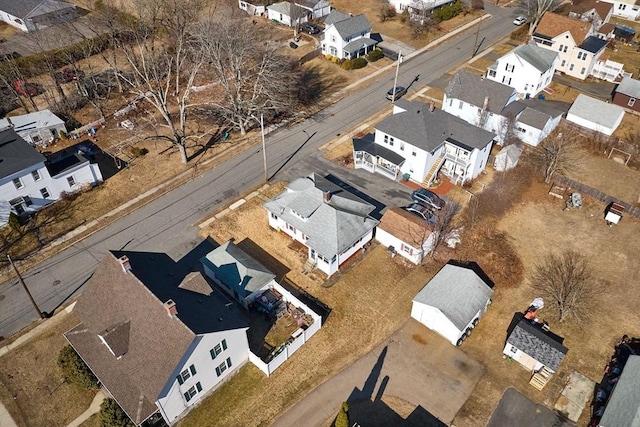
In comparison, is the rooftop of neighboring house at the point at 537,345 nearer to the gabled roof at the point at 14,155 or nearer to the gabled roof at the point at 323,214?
the gabled roof at the point at 323,214

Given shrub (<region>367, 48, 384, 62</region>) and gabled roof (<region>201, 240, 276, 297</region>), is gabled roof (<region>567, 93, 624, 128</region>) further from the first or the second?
gabled roof (<region>201, 240, 276, 297</region>)

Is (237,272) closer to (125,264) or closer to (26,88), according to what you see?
(125,264)

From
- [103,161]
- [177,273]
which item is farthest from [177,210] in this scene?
[103,161]

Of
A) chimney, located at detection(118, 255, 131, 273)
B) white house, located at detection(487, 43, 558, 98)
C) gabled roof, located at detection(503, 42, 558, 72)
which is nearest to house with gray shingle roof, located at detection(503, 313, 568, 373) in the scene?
chimney, located at detection(118, 255, 131, 273)

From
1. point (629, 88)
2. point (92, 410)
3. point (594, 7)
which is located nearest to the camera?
point (92, 410)

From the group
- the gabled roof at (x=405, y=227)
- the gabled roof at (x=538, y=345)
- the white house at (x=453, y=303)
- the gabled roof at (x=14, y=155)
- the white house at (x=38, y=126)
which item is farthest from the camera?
the white house at (x=38, y=126)

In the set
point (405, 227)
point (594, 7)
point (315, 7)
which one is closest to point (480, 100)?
point (405, 227)

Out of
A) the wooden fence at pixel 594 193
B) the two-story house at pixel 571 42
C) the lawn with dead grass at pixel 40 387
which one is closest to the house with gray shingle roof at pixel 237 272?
the lawn with dead grass at pixel 40 387
